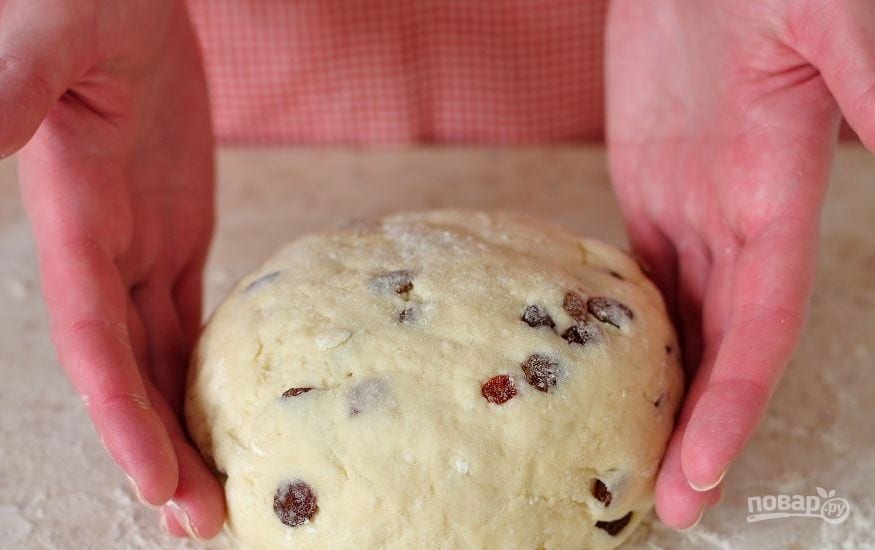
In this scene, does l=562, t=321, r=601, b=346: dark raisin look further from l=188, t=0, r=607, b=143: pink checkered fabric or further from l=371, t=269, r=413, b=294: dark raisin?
l=188, t=0, r=607, b=143: pink checkered fabric

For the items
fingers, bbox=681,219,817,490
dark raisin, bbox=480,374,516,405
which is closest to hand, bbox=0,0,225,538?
dark raisin, bbox=480,374,516,405

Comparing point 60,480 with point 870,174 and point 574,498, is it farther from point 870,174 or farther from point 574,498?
point 870,174

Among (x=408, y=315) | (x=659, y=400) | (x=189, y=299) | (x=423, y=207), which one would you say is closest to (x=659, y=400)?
(x=659, y=400)

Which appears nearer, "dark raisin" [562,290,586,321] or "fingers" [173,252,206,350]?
"dark raisin" [562,290,586,321]

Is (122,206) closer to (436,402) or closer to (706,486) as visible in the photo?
(436,402)

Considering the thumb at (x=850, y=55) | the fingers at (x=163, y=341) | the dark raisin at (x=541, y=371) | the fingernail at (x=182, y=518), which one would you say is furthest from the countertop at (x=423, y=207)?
the thumb at (x=850, y=55)

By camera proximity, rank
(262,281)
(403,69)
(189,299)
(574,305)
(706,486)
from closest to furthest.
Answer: (706,486) → (574,305) → (262,281) → (189,299) → (403,69)
